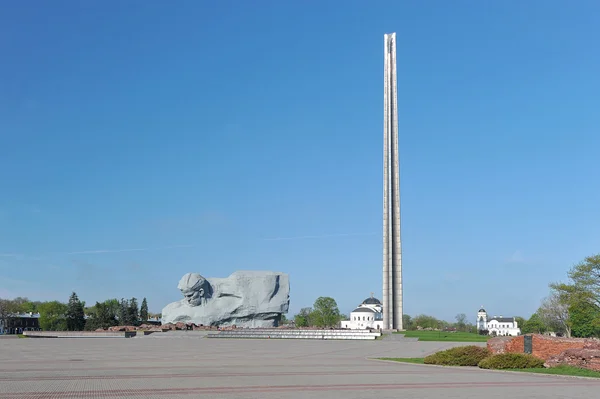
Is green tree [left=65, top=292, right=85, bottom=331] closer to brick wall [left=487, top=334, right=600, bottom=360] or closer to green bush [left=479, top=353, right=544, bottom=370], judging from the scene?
brick wall [left=487, top=334, right=600, bottom=360]

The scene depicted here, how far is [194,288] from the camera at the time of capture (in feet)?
170

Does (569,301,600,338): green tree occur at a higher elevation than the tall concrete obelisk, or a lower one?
lower

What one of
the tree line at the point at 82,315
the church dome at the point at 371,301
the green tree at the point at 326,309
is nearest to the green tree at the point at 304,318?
the green tree at the point at 326,309

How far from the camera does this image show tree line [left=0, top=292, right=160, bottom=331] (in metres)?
62.4

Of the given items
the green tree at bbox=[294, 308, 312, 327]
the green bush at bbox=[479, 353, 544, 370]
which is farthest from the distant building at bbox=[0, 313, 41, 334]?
the green bush at bbox=[479, 353, 544, 370]

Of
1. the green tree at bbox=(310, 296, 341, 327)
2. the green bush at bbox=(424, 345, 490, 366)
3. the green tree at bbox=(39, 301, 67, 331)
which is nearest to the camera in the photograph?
the green bush at bbox=(424, 345, 490, 366)

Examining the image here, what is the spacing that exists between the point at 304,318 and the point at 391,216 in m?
51.1

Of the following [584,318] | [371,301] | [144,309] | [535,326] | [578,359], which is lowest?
[535,326]

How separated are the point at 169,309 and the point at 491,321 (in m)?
78.3

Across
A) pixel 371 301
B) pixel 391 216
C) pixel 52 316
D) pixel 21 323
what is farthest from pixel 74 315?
pixel 371 301

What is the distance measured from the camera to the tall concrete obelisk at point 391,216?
47.7 meters

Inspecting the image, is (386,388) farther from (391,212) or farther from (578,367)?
(391,212)

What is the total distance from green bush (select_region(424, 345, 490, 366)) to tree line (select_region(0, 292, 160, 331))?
165 ft

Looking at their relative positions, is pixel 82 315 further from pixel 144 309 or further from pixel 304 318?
pixel 304 318
